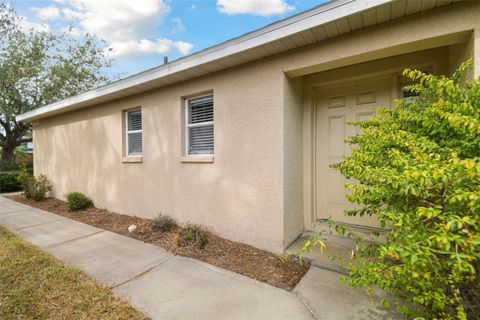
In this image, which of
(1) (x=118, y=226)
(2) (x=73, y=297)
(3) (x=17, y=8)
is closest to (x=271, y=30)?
(2) (x=73, y=297)

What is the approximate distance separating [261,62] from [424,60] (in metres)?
2.22

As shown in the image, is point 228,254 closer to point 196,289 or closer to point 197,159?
point 196,289

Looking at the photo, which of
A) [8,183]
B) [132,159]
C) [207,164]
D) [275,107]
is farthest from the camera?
[8,183]

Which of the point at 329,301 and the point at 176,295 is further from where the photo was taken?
the point at 176,295

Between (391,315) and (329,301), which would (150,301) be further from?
(391,315)

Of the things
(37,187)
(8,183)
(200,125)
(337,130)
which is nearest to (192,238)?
(200,125)

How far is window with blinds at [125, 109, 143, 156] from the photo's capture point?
5.49 metres

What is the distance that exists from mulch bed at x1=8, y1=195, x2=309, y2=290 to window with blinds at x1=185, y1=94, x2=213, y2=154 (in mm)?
1600

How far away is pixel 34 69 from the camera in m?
12.2

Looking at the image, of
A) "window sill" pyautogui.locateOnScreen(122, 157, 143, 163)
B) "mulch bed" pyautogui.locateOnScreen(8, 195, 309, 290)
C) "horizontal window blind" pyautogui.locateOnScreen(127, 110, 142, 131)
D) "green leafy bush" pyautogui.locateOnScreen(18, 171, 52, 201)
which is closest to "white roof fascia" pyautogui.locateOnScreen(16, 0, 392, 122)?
"horizontal window blind" pyautogui.locateOnScreen(127, 110, 142, 131)

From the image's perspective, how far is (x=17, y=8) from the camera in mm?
12141

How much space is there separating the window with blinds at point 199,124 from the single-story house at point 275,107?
21 millimetres

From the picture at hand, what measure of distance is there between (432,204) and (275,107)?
226 centimetres

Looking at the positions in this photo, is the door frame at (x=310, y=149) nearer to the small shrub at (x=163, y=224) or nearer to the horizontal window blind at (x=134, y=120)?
the small shrub at (x=163, y=224)
